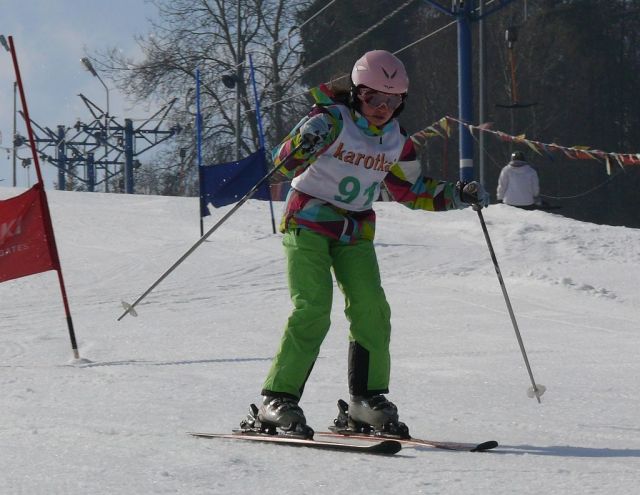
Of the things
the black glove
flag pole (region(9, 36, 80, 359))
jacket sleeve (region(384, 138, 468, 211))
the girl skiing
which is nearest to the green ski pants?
the girl skiing

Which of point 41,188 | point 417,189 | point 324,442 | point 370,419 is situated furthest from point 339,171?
point 41,188

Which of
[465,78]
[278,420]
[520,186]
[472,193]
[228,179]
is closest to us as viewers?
[278,420]

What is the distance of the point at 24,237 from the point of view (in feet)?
23.1

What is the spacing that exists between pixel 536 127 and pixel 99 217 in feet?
62.7

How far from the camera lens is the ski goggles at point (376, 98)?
443 centimetres

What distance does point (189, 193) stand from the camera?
40969mm

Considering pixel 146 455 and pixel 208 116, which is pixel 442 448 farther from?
pixel 208 116

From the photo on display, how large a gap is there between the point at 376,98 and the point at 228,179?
902cm

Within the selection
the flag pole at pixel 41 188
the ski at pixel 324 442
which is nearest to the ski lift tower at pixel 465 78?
the flag pole at pixel 41 188

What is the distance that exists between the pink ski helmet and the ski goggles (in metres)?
0.02

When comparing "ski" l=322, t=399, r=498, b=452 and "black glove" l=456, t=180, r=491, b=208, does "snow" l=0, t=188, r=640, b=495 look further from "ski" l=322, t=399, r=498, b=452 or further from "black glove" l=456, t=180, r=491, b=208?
"black glove" l=456, t=180, r=491, b=208

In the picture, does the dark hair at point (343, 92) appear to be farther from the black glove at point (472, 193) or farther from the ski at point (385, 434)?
the ski at point (385, 434)

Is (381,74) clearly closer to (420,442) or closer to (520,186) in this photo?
(420,442)

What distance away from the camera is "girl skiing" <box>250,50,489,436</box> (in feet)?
14.2
